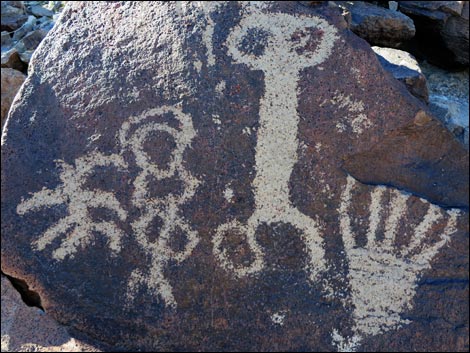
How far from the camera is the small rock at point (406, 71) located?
1.66m

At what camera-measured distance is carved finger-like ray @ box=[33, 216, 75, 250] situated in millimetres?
1395

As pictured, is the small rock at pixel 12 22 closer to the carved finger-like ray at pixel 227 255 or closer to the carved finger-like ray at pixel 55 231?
the carved finger-like ray at pixel 55 231

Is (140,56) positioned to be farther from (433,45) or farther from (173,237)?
(433,45)

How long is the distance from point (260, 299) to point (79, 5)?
2.40 ft

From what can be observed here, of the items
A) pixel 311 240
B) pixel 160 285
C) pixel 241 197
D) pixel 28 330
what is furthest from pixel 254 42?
pixel 28 330

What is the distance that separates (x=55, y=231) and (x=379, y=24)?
3.82 ft

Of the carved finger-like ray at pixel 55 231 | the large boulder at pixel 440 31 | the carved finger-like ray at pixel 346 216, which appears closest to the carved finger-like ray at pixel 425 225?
the carved finger-like ray at pixel 346 216

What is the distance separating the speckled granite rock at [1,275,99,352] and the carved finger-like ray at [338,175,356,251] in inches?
22.0

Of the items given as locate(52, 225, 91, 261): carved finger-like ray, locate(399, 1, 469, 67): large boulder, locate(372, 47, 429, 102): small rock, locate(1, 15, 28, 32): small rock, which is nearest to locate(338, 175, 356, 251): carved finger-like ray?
locate(372, 47, 429, 102): small rock

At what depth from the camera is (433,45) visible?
7.38ft

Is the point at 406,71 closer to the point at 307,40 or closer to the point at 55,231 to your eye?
the point at 307,40

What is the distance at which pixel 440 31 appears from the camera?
2.19 meters

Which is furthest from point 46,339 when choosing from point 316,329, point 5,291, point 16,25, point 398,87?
point 16,25

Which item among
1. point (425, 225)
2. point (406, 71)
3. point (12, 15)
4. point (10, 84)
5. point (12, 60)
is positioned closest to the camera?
point (425, 225)
